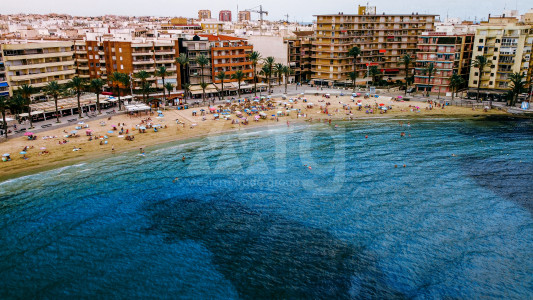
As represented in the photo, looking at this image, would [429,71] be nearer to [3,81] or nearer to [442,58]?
[442,58]

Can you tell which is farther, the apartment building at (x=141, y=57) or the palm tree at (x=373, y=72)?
the palm tree at (x=373, y=72)

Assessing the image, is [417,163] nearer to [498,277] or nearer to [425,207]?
[425,207]

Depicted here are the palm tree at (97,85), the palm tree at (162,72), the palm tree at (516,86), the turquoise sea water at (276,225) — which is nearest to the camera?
the turquoise sea water at (276,225)

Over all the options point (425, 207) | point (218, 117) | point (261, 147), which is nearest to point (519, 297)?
point (425, 207)

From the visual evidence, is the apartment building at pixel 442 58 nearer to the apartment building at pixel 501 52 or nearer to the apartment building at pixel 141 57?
the apartment building at pixel 501 52


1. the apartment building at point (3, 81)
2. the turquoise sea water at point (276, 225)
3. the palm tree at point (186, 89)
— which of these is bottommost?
the turquoise sea water at point (276, 225)

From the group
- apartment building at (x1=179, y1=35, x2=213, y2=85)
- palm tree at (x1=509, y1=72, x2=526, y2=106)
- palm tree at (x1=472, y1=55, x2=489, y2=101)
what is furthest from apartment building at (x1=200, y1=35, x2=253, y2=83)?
palm tree at (x1=509, y1=72, x2=526, y2=106)

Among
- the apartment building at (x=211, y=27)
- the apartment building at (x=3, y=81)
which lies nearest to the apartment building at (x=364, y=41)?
the apartment building at (x=211, y=27)
